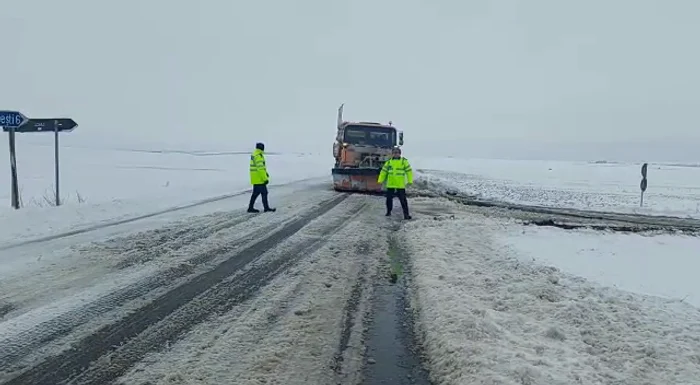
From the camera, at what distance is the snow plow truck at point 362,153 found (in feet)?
61.8

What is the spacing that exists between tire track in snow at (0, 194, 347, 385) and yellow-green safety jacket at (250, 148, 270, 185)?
5.56m

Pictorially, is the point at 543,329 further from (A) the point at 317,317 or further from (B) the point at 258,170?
(B) the point at 258,170

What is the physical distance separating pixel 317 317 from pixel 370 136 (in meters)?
15.9

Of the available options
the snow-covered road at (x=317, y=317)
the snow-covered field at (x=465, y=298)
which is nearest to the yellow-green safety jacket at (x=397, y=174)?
the snow-covered field at (x=465, y=298)

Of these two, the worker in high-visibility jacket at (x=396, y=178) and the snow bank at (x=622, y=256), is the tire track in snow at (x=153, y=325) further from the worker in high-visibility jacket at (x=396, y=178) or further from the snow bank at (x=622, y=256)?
the worker in high-visibility jacket at (x=396, y=178)

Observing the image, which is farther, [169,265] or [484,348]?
[169,265]

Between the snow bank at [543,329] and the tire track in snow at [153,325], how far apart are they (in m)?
1.96

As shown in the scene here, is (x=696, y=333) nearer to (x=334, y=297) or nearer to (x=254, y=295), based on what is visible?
(x=334, y=297)

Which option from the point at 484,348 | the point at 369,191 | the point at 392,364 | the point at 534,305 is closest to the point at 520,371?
the point at 484,348

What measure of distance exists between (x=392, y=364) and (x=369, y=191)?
48.9 feet

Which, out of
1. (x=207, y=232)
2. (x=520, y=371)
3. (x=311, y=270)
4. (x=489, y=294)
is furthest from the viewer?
(x=207, y=232)

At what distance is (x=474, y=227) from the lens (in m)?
10.8

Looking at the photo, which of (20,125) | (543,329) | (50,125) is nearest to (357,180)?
(50,125)

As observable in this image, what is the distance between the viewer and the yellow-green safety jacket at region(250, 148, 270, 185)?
12859mm
